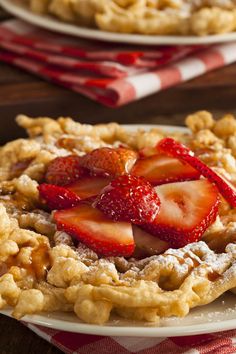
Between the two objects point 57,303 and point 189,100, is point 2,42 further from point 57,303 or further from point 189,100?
point 57,303

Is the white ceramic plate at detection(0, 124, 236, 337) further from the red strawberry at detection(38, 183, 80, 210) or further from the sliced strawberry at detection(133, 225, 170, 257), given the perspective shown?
the red strawberry at detection(38, 183, 80, 210)

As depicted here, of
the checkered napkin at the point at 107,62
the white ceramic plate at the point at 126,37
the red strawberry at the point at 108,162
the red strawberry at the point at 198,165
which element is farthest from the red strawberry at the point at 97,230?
the white ceramic plate at the point at 126,37

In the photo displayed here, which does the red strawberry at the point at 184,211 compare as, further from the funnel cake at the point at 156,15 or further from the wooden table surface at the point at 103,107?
the funnel cake at the point at 156,15

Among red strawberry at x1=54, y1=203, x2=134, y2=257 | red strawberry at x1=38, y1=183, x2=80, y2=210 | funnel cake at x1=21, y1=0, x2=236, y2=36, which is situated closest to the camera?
red strawberry at x1=54, y1=203, x2=134, y2=257

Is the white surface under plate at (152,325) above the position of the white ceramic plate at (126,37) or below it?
above

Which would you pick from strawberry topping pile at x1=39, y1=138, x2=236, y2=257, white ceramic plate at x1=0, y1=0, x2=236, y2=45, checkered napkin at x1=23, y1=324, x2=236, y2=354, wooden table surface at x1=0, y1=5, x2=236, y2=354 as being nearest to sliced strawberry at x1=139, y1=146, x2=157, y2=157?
strawberry topping pile at x1=39, y1=138, x2=236, y2=257

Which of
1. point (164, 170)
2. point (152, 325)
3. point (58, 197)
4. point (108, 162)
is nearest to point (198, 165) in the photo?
point (164, 170)

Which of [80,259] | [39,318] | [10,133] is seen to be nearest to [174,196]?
[80,259]
